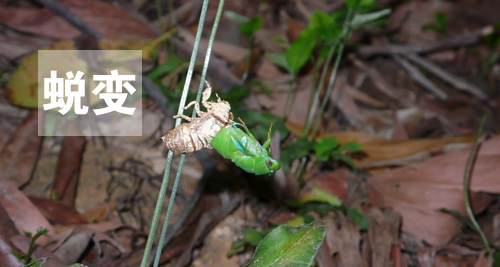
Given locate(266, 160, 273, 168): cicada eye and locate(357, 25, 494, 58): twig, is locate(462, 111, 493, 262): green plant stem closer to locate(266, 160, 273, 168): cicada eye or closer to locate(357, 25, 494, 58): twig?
locate(266, 160, 273, 168): cicada eye

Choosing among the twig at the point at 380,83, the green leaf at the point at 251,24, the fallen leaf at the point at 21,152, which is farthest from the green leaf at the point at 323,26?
the fallen leaf at the point at 21,152

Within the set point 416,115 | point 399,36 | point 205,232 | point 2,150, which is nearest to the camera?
point 205,232

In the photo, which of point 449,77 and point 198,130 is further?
point 449,77

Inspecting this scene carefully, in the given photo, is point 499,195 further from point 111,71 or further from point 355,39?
point 111,71

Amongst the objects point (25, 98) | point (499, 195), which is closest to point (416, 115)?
point (499, 195)

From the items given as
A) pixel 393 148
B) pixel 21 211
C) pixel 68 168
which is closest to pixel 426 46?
pixel 393 148

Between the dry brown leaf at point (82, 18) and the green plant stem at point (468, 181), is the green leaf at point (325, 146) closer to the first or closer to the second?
the green plant stem at point (468, 181)

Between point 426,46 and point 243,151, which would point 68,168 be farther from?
point 426,46
